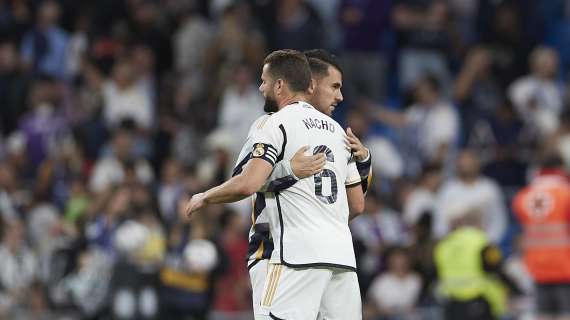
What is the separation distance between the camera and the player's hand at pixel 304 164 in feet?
23.7

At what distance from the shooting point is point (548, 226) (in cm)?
1284

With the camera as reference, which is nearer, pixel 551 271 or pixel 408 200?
pixel 551 271

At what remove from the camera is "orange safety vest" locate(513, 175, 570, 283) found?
12648 mm

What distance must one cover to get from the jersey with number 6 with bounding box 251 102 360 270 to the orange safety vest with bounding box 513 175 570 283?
18.6 feet

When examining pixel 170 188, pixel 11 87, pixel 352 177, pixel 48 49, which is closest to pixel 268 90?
pixel 352 177

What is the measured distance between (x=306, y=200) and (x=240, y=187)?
460 millimetres

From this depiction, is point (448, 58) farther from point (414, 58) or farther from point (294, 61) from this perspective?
point (294, 61)

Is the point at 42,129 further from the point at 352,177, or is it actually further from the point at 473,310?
the point at 352,177

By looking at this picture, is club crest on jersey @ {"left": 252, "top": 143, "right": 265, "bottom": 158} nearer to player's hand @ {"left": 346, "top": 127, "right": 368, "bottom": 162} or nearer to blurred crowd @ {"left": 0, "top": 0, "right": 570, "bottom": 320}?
player's hand @ {"left": 346, "top": 127, "right": 368, "bottom": 162}

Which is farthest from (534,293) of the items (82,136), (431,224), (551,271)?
(82,136)

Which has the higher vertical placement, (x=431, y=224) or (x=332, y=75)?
(x=332, y=75)

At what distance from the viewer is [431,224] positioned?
46.3 feet

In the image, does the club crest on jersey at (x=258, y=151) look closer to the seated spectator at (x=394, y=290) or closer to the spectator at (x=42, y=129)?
the seated spectator at (x=394, y=290)

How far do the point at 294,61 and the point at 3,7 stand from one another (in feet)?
39.9
